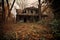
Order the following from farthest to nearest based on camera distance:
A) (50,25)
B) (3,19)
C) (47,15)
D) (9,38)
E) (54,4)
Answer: (47,15) → (54,4) → (3,19) → (50,25) → (9,38)

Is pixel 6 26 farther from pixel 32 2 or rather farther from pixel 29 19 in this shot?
pixel 32 2

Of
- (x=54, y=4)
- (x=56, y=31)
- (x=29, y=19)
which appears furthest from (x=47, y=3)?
(x=56, y=31)

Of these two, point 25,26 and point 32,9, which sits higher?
point 32,9

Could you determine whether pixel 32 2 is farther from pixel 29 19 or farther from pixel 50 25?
pixel 50 25

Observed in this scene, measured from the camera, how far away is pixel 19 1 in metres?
12.9

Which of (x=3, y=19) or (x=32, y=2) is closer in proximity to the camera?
(x=3, y=19)

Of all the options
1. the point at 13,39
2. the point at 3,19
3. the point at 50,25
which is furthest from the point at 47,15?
the point at 13,39

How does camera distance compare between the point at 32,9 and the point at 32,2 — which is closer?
the point at 32,9

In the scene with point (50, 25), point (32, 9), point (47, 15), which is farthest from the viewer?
point (32, 9)

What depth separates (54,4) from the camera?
900cm

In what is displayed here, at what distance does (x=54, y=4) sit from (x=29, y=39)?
10.4 feet

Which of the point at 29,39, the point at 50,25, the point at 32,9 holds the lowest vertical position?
the point at 29,39

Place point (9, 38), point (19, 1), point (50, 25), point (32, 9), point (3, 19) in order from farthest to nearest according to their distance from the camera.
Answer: point (19, 1) → point (32, 9) → point (3, 19) → point (50, 25) → point (9, 38)

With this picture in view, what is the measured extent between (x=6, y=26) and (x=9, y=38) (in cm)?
106
